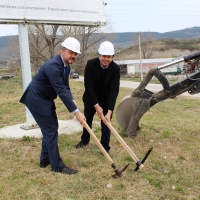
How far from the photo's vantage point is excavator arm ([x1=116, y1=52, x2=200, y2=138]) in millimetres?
5078

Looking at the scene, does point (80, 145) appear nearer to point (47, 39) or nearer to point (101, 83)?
point (101, 83)

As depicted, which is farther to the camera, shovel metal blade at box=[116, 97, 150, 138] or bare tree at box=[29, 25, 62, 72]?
bare tree at box=[29, 25, 62, 72]

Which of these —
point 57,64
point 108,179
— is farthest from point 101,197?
point 57,64

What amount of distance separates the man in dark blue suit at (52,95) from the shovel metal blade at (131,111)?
60.4 inches

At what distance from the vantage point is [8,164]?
459cm

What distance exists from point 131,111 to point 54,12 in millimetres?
2830

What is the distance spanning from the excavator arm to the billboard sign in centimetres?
239

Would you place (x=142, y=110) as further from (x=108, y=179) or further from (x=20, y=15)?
(x=20, y=15)

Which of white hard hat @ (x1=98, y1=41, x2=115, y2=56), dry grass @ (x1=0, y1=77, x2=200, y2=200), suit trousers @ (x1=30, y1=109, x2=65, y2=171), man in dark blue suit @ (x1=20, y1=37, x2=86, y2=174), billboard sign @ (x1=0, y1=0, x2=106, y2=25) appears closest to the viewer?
dry grass @ (x1=0, y1=77, x2=200, y2=200)

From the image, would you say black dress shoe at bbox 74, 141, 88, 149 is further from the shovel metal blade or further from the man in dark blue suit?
the man in dark blue suit

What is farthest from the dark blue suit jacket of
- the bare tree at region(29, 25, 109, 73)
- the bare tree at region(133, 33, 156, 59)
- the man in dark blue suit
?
the bare tree at region(133, 33, 156, 59)

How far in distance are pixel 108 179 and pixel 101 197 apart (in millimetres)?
514

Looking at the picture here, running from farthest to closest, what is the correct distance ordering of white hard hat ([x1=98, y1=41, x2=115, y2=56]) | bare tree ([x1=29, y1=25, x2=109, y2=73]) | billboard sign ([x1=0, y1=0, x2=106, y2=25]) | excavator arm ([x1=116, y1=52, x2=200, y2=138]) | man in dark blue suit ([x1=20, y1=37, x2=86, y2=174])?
bare tree ([x1=29, y1=25, x2=109, y2=73]) < billboard sign ([x1=0, y1=0, x2=106, y2=25]) < excavator arm ([x1=116, y1=52, x2=200, y2=138]) < white hard hat ([x1=98, y1=41, x2=115, y2=56]) < man in dark blue suit ([x1=20, y1=37, x2=86, y2=174])

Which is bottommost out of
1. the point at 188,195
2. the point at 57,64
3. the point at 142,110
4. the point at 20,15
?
the point at 188,195
